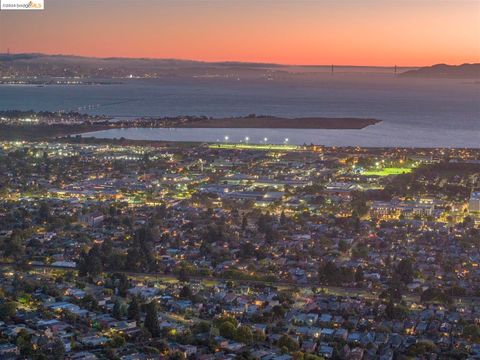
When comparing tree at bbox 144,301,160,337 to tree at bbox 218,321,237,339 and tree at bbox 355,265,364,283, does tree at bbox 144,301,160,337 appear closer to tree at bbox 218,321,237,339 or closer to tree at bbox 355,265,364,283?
tree at bbox 218,321,237,339

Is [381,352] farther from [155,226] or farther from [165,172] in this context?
[165,172]

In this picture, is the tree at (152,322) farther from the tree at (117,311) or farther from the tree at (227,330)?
the tree at (227,330)

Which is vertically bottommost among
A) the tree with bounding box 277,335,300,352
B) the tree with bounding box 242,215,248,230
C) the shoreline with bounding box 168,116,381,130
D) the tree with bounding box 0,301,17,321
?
the tree with bounding box 277,335,300,352

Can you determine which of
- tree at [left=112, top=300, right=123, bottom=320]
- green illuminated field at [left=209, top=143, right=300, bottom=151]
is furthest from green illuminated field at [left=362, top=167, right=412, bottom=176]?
tree at [left=112, top=300, right=123, bottom=320]

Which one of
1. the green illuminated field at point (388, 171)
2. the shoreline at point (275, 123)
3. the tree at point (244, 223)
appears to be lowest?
the tree at point (244, 223)

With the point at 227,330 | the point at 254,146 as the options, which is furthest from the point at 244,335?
the point at 254,146

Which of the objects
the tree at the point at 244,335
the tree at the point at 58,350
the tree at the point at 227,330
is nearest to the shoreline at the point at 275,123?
the tree at the point at 227,330

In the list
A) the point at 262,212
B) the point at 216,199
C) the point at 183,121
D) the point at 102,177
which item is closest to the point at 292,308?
the point at 262,212

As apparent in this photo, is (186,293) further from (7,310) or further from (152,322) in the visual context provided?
(7,310)
